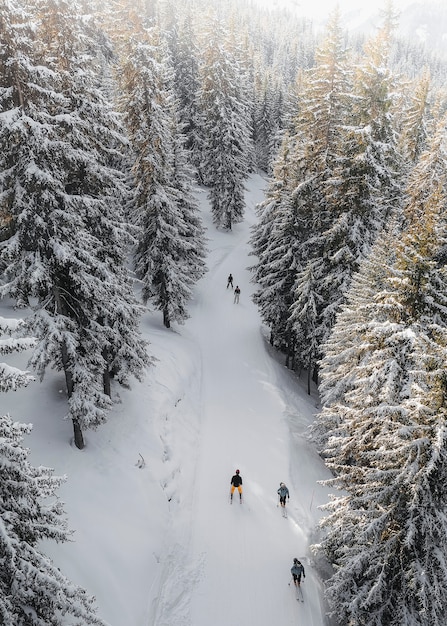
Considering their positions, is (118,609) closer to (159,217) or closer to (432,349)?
(432,349)

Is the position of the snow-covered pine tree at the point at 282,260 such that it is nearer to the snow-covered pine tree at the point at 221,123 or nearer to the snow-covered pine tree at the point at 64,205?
the snow-covered pine tree at the point at 221,123

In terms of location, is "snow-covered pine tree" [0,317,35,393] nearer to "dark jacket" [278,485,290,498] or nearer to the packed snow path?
the packed snow path

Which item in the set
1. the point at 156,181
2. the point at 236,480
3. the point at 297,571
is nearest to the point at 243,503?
the point at 236,480

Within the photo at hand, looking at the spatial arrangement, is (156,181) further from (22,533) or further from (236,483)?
Result: (22,533)

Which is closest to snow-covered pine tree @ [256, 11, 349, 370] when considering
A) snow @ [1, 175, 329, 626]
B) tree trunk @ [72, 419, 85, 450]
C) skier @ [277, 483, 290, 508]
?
snow @ [1, 175, 329, 626]

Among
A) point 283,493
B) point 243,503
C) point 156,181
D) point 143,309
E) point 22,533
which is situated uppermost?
point 156,181

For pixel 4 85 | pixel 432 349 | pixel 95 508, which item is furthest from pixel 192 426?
pixel 4 85
